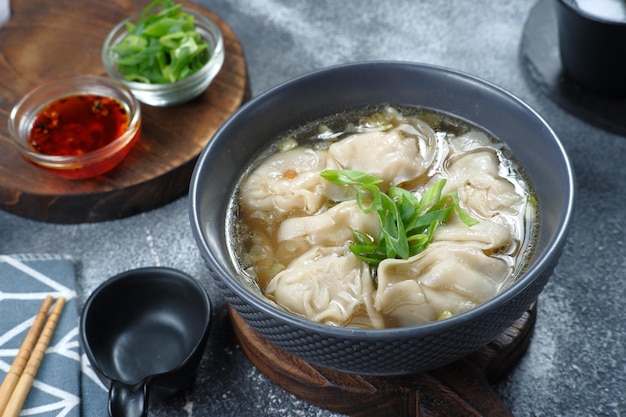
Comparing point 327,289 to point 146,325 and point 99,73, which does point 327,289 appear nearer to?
point 146,325

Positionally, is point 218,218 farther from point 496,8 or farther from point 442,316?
point 496,8

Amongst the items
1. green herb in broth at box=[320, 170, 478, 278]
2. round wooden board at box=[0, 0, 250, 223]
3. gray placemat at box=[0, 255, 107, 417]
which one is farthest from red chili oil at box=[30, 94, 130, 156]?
green herb in broth at box=[320, 170, 478, 278]

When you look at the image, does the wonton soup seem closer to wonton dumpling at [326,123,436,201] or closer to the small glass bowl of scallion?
wonton dumpling at [326,123,436,201]

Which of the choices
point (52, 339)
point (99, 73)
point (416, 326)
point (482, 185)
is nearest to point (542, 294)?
point (482, 185)

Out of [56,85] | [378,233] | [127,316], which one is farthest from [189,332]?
[56,85]

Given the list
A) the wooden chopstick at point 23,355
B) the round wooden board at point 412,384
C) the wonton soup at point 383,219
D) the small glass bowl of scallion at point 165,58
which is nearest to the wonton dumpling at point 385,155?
the wonton soup at point 383,219

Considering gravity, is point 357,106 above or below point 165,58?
above

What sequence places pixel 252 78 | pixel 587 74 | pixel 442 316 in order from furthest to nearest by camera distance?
pixel 252 78 → pixel 587 74 → pixel 442 316

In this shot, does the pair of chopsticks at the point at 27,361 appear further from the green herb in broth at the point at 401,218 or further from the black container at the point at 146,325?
the green herb in broth at the point at 401,218
